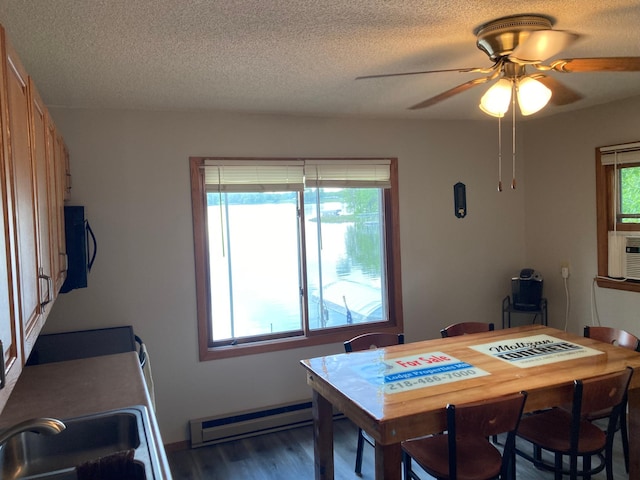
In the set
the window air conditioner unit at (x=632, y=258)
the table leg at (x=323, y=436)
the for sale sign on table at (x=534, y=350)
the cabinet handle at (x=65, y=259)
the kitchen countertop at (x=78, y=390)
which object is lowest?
the table leg at (x=323, y=436)

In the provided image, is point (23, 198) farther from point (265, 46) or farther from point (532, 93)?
point (532, 93)

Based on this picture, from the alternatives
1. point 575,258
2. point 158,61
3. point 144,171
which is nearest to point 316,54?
point 158,61

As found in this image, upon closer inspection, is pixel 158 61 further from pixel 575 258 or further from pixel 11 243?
pixel 575 258

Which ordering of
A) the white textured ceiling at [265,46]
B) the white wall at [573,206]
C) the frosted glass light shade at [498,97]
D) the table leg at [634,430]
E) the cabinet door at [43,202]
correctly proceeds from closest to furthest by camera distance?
the cabinet door at [43,202]
the white textured ceiling at [265,46]
the frosted glass light shade at [498,97]
the table leg at [634,430]
the white wall at [573,206]

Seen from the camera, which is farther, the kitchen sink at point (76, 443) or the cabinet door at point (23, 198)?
the kitchen sink at point (76, 443)

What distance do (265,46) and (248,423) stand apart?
99.5 inches

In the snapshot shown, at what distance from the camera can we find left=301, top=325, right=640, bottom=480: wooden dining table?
6.64 ft

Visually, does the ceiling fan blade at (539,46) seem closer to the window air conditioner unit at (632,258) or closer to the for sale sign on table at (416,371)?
the for sale sign on table at (416,371)

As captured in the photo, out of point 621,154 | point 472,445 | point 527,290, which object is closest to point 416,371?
point 472,445

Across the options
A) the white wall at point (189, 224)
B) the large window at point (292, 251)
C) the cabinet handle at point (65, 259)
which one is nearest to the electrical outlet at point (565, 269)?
the white wall at point (189, 224)

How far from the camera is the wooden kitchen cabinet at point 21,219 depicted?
1.01 metres

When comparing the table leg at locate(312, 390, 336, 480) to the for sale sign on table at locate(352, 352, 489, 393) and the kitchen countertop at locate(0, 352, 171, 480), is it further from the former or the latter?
the kitchen countertop at locate(0, 352, 171, 480)

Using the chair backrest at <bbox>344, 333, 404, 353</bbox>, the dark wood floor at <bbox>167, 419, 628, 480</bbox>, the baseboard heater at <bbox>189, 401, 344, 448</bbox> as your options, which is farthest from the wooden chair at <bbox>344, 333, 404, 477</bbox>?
the baseboard heater at <bbox>189, 401, 344, 448</bbox>

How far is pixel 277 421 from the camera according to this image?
359 centimetres
